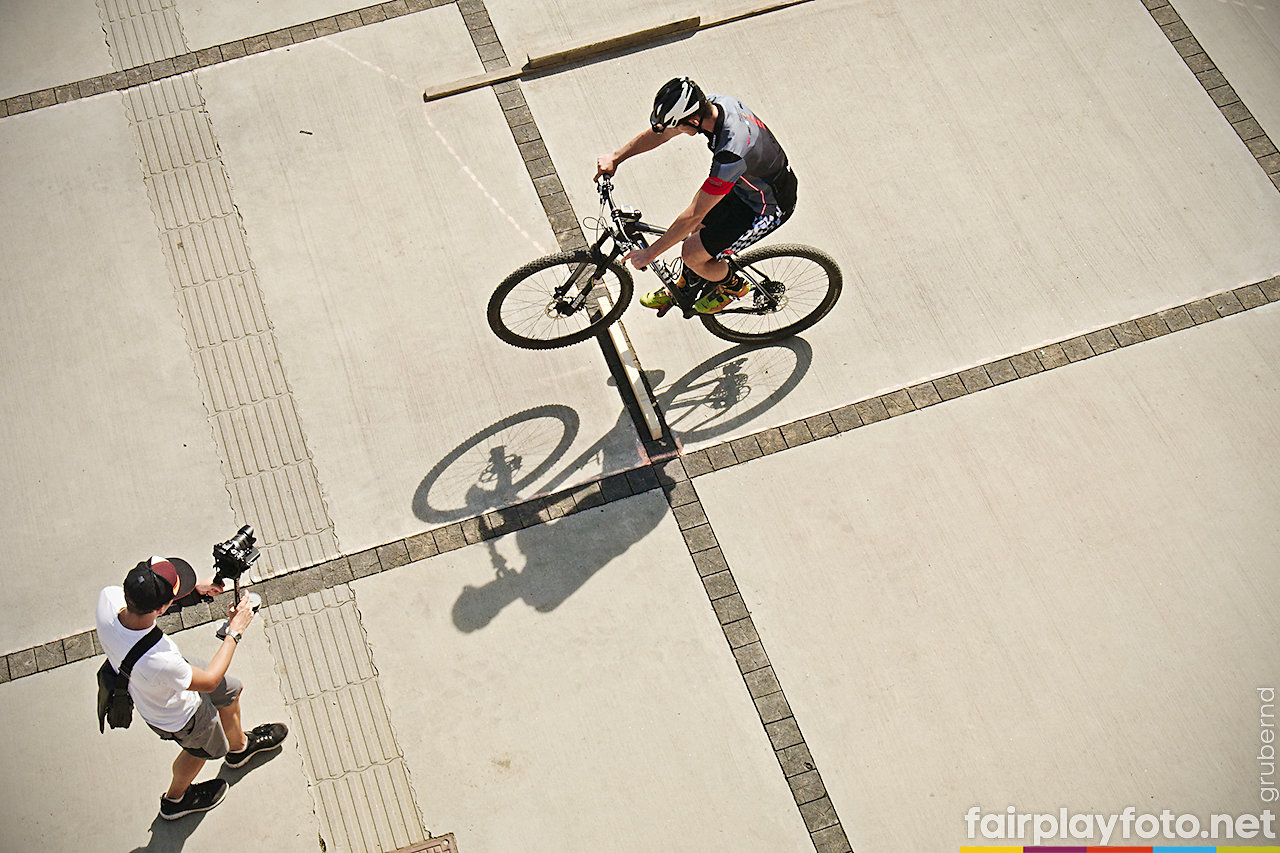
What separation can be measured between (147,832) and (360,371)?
2.62 m

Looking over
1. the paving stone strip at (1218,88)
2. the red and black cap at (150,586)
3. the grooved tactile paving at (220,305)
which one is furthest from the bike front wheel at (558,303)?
the paving stone strip at (1218,88)

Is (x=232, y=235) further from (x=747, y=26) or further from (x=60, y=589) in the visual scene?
(x=747, y=26)

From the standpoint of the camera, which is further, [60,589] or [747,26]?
[747,26]

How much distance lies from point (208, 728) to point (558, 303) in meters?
2.75

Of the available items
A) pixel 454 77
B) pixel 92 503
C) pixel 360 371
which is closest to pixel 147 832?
pixel 92 503

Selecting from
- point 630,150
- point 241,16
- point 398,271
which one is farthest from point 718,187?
point 241,16

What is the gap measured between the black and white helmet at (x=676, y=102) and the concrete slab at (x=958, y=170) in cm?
175

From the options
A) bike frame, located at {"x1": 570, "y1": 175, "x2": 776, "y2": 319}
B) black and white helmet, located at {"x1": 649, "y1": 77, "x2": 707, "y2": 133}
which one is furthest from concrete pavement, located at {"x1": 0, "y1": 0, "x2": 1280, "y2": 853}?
black and white helmet, located at {"x1": 649, "y1": 77, "x2": 707, "y2": 133}

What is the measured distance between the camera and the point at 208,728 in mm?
4590

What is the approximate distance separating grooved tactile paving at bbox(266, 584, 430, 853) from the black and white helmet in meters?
2.90

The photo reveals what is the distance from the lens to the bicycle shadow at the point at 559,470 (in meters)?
5.56

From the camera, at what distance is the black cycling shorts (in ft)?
17.6

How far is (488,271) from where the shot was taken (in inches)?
253

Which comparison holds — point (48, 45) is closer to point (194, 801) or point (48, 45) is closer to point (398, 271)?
point (398, 271)
